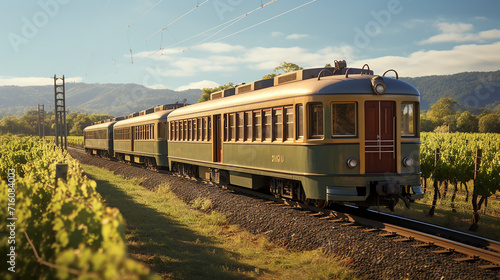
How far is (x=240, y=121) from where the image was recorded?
1334 cm

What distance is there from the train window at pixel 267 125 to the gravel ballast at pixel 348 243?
1.85 m

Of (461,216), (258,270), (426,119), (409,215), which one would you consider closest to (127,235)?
(258,270)

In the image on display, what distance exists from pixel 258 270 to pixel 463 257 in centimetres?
332

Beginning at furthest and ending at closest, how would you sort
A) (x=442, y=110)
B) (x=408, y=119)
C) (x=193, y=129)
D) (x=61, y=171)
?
(x=442, y=110)
(x=193, y=129)
(x=408, y=119)
(x=61, y=171)

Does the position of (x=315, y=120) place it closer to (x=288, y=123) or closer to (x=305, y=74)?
(x=288, y=123)

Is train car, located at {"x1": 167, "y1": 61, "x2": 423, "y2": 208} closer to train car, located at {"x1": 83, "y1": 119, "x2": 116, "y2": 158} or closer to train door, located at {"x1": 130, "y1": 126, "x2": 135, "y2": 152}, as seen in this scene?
train door, located at {"x1": 130, "y1": 126, "x2": 135, "y2": 152}

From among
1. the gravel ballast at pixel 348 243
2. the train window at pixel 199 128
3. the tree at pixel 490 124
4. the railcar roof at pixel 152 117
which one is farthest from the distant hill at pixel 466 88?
the gravel ballast at pixel 348 243

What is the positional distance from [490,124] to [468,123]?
7483mm

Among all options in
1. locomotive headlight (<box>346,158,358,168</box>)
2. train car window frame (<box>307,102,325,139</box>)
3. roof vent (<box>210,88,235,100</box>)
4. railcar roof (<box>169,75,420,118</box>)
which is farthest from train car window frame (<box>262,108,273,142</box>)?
roof vent (<box>210,88,235,100</box>)

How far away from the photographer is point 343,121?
10.0m

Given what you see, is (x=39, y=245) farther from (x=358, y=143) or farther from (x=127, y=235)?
(x=358, y=143)

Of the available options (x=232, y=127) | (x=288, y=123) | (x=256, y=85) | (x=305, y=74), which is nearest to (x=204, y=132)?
(x=232, y=127)

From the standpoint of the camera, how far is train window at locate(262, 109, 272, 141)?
11569 millimetres

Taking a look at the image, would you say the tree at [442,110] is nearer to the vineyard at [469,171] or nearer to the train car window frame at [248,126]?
the vineyard at [469,171]
